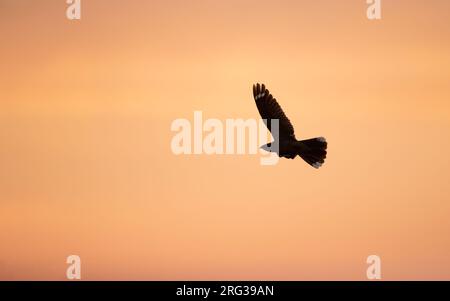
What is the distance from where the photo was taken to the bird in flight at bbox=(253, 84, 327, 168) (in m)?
21.0

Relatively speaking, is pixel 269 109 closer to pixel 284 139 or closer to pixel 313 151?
pixel 284 139

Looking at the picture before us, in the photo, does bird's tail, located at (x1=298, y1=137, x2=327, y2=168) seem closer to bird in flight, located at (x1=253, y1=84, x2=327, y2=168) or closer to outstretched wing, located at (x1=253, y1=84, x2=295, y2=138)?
bird in flight, located at (x1=253, y1=84, x2=327, y2=168)

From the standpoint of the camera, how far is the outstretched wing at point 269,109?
21.0 m

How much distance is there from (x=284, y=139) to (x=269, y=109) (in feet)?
2.36

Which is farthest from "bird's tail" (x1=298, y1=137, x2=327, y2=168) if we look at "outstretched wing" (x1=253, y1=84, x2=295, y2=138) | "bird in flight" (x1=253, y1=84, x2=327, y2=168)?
"outstretched wing" (x1=253, y1=84, x2=295, y2=138)

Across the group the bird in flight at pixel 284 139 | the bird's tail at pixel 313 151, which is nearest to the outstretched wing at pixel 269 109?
the bird in flight at pixel 284 139

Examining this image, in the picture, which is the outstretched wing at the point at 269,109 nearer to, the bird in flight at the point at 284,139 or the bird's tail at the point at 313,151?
the bird in flight at the point at 284,139

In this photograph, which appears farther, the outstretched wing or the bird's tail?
the bird's tail

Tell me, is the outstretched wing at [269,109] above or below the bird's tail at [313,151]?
above

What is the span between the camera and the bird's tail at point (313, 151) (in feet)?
70.6

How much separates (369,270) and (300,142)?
740 centimetres

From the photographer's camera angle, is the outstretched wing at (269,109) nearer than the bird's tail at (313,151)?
Yes

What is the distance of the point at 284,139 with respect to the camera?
69.5ft
